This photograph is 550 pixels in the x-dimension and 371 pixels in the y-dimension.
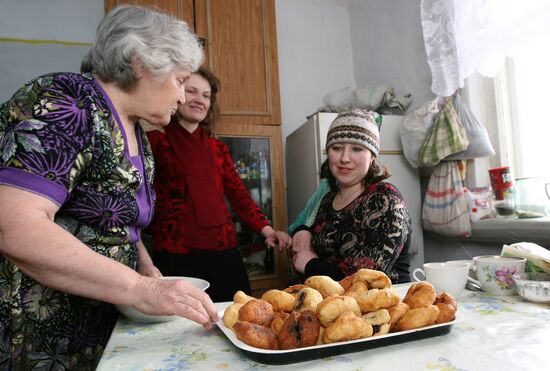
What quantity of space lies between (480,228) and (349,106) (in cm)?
103

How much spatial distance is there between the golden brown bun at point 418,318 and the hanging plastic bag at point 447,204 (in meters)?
1.38

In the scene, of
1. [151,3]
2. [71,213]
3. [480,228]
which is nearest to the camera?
[71,213]

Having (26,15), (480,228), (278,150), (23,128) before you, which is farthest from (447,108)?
(26,15)

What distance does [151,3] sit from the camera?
2.28m

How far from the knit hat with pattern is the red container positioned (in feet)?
2.41

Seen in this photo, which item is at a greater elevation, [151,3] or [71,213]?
[151,3]

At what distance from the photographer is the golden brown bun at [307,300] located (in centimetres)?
63

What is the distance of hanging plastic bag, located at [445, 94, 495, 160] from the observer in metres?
1.86

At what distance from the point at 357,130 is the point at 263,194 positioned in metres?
1.21

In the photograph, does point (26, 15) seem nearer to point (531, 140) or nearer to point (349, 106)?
point (349, 106)

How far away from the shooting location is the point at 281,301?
669mm

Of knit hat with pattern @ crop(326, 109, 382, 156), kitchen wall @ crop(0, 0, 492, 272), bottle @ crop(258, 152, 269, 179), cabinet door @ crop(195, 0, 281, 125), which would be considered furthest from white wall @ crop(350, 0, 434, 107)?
knit hat with pattern @ crop(326, 109, 382, 156)

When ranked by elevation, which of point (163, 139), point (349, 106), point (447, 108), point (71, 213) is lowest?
point (71, 213)

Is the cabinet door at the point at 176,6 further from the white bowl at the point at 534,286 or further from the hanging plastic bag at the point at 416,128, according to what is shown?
the white bowl at the point at 534,286
